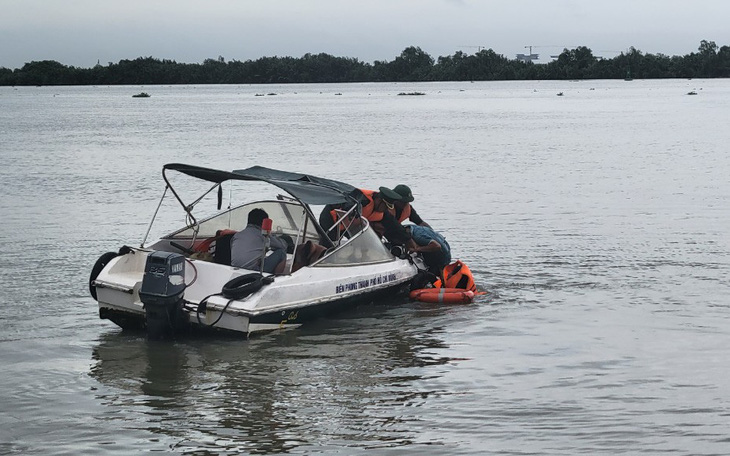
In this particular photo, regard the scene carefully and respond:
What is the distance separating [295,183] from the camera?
1378cm

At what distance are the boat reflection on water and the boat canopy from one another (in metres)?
1.69

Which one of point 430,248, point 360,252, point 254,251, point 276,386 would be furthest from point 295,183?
point 276,386

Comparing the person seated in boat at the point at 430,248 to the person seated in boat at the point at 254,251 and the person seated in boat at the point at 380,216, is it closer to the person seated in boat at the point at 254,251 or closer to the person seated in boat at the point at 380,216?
the person seated in boat at the point at 380,216

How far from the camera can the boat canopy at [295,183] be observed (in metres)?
13.3

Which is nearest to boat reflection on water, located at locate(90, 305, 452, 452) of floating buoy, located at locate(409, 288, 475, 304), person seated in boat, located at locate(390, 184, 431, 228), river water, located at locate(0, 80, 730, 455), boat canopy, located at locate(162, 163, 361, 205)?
river water, located at locate(0, 80, 730, 455)

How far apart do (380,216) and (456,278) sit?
1497mm

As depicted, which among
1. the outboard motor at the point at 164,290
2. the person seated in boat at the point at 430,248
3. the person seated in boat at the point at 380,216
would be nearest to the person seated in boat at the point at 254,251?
the outboard motor at the point at 164,290

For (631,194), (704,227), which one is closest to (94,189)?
(631,194)

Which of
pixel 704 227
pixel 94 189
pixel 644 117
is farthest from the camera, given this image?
pixel 644 117

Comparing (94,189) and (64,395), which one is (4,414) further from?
(94,189)

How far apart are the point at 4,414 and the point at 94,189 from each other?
22292 millimetres

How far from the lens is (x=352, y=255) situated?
13773 mm

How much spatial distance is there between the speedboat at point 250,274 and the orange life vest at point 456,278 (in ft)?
1.17

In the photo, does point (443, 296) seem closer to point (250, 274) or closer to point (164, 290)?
point (250, 274)
